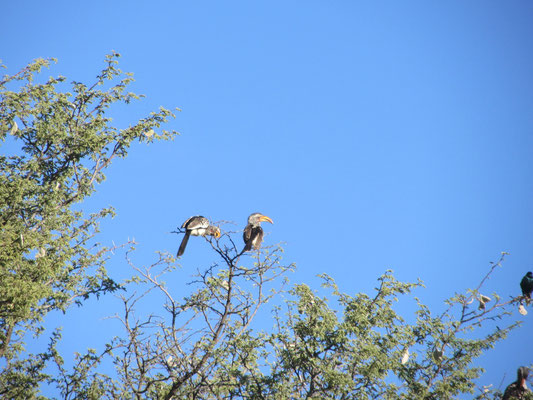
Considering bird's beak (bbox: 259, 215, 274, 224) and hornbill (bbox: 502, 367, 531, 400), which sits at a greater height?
bird's beak (bbox: 259, 215, 274, 224)

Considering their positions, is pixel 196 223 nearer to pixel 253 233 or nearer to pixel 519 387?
pixel 253 233

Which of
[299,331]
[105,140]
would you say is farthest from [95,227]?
[299,331]

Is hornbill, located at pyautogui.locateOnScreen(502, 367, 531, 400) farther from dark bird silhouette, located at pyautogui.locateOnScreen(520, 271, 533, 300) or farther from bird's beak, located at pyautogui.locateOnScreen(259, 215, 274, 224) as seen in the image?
bird's beak, located at pyautogui.locateOnScreen(259, 215, 274, 224)

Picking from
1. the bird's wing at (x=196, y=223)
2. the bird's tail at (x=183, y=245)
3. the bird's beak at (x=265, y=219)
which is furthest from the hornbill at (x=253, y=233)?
the bird's tail at (x=183, y=245)

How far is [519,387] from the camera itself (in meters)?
7.73

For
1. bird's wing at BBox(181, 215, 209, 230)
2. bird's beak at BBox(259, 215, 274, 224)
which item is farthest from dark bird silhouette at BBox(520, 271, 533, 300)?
bird's wing at BBox(181, 215, 209, 230)

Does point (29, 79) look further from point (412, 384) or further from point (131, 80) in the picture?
point (412, 384)

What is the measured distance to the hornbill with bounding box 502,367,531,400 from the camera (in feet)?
25.1

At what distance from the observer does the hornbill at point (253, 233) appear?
12570 mm

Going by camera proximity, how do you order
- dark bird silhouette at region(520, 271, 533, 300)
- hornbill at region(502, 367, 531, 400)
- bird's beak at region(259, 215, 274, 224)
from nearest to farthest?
hornbill at region(502, 367, 531, 400) < dark bird silhouette at region(520, 271, 533, 300) < bird's beak at region(259, 215, 274, 224)

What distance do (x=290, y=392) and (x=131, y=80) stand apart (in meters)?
7.71

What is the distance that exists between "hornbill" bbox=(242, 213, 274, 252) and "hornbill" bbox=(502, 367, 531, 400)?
6.09m

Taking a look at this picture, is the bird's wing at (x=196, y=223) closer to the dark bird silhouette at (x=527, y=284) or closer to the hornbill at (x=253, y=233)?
the hornbill at (x=253, y=233)

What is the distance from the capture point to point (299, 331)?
866 cm
